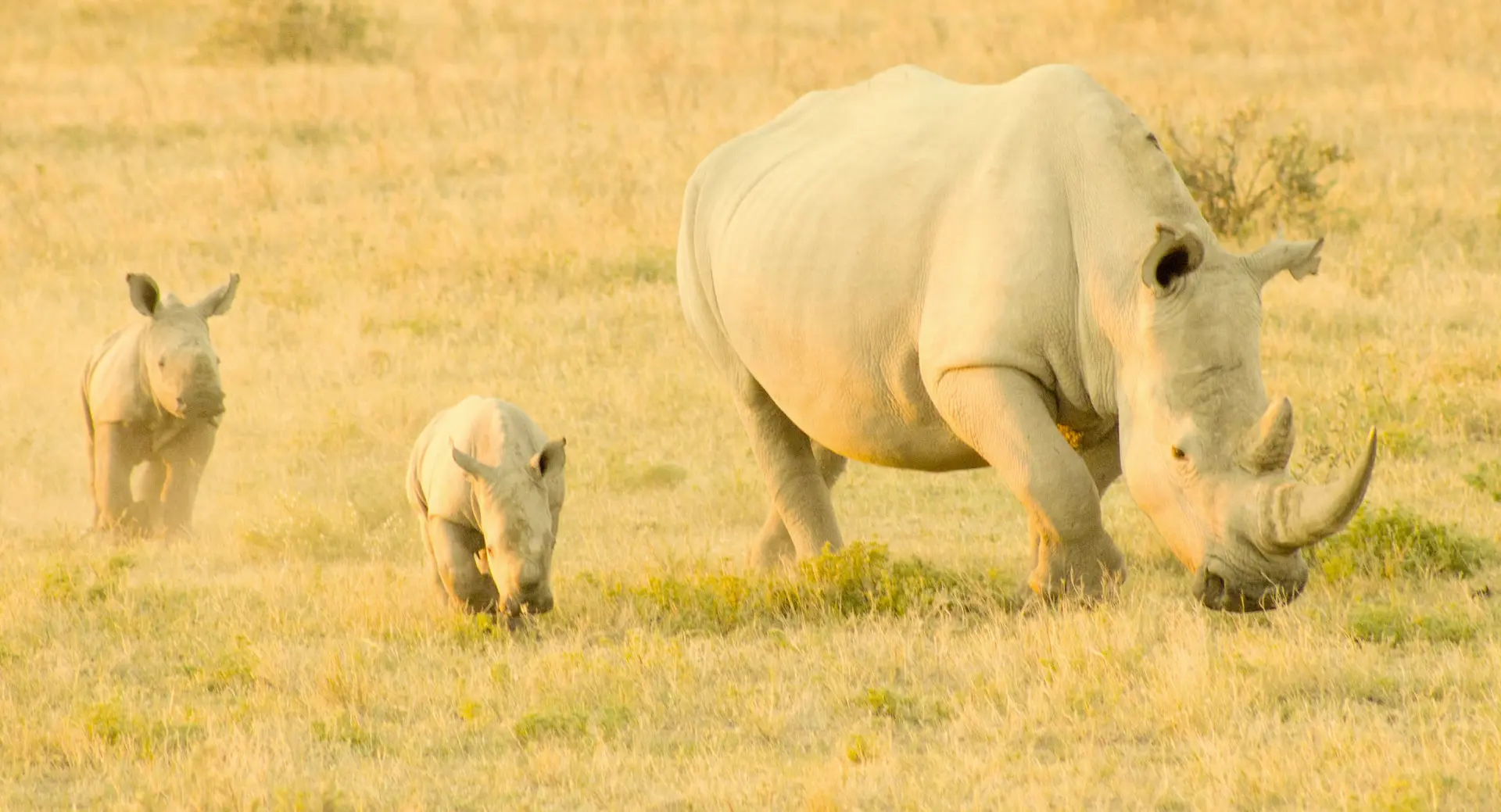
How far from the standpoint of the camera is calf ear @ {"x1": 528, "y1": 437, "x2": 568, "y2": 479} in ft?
23.1

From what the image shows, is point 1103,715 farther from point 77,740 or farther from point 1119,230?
point 77,740

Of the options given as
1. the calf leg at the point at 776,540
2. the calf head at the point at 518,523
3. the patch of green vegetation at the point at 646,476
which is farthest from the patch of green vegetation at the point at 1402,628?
the patch of green vegetation at the point at 646,476

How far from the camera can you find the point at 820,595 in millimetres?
7461

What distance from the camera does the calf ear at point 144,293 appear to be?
9.30m

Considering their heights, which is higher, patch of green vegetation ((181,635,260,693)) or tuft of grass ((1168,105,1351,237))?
tuft of grass ((1168,105,1351,237))

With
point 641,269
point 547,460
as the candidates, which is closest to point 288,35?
point 641,269

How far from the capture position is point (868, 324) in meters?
7.05

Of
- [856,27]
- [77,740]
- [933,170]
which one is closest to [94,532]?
[77,740]

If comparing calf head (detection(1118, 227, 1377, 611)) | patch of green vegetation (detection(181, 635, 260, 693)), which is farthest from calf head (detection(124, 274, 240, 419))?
calf head (detection(1118, 227, 1377, 611))

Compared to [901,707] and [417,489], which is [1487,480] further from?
[417,489]

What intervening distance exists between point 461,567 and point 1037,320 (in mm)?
2244

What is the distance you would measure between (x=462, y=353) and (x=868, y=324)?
225 inches

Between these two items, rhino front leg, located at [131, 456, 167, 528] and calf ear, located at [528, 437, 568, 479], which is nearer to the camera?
calf ear, located at [528, 437, 568, 479]

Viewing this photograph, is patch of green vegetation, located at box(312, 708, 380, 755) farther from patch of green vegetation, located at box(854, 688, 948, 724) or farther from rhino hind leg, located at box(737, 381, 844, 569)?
rhino hind leg, located at box(737, 381, 844, 569)
